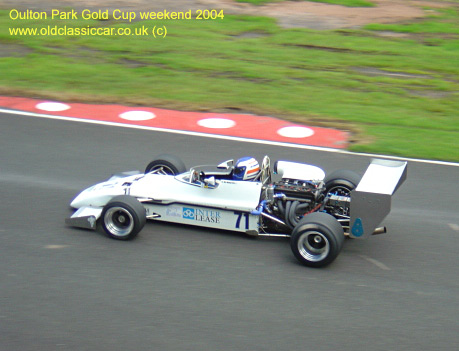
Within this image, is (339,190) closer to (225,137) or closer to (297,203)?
(297,203)

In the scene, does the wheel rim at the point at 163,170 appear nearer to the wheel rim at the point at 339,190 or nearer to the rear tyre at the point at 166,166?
the rear tyre at the point at 166,166

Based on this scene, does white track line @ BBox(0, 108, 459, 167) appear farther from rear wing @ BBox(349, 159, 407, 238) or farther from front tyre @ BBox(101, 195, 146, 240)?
front tyre @ BBox(101, 195, 146, 240)

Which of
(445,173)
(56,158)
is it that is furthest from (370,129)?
(56,158)

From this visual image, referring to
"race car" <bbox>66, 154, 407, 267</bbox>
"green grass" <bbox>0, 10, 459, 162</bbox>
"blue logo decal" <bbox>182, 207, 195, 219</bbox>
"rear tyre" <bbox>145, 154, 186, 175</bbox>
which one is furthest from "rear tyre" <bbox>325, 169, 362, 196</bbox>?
"green grass" <bbox>0, 10, 459, 162</bbox>

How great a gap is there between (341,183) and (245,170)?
1.05m

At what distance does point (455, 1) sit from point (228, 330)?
15.3 m

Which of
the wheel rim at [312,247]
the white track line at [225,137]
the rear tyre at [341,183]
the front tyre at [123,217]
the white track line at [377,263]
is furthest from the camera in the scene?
the white track line at [225,137]

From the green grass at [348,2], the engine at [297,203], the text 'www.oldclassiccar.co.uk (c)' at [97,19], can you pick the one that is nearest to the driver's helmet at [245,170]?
the engine at [297,203]

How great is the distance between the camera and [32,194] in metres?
7.88

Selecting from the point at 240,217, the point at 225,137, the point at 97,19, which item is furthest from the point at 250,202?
the point at 97,19

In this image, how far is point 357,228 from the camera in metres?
6.22

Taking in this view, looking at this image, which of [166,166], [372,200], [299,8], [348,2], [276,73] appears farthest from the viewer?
[348,2]

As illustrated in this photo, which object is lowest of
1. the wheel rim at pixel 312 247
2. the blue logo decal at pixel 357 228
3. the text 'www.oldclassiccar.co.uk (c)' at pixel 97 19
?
the wheel rim at pixel 312 247

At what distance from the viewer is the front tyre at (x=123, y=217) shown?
645cm
